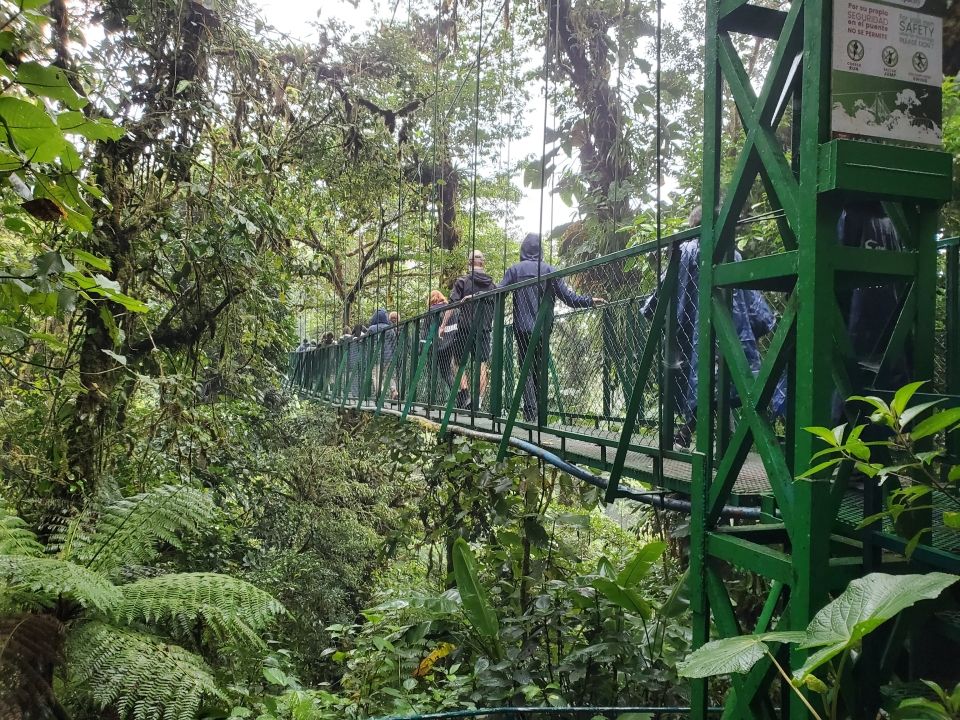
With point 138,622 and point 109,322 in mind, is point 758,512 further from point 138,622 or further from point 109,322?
point 138,622

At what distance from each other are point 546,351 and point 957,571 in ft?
6.02

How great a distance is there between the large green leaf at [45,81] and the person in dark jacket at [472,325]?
2.57m

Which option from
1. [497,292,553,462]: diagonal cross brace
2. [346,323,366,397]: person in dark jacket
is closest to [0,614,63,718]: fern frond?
[497,292,553,462]: diagonal cross brace

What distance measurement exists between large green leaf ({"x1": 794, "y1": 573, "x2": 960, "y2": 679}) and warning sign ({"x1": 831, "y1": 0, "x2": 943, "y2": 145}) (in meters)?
0.85

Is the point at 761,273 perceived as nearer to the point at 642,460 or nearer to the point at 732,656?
the point at 732,656

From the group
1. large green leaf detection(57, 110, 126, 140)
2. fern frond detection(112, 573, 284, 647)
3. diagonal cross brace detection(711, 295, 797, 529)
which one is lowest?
fern frond detection(112, 573, 284, 647)

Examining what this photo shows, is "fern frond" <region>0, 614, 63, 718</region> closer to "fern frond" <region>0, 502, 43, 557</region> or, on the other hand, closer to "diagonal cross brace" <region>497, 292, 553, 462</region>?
"fern frond" <region>0, 502, 43, 557</region>

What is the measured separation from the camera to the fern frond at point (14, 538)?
268 cm

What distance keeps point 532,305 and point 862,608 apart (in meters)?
2.80

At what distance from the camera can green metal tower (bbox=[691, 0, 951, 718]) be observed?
126 cm

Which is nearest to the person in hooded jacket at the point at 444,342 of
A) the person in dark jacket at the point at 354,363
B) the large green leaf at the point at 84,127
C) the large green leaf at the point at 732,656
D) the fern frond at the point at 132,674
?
the fern frond at the point at 132,674

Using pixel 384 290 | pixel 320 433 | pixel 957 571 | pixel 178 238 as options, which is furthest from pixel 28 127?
pixel 384 290

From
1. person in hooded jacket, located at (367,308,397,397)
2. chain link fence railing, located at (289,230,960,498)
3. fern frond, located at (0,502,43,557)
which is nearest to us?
chain link fence railing, located at (289,230,960,498)

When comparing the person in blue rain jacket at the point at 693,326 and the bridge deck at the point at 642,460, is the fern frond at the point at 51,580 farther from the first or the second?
the person in blue rain jacket at the point at 693,326
